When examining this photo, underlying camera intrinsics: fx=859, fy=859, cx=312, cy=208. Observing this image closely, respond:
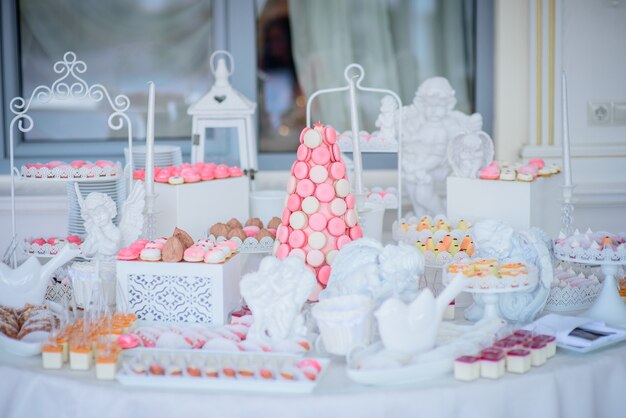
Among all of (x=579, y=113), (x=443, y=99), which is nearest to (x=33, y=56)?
(x=443, y=99)

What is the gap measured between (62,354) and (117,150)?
3.04m

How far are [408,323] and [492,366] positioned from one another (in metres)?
0.22

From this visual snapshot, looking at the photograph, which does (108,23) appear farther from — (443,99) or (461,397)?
(461,397)

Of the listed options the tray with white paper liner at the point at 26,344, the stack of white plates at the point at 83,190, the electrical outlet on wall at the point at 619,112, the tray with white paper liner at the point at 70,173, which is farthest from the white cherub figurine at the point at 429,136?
the tray with white paper liner at the point at 26,344

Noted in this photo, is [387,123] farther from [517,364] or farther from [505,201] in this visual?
[517,364]

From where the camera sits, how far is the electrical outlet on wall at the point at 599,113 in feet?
15.3

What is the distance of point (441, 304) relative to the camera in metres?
2.11

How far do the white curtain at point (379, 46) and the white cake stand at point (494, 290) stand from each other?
280 cm

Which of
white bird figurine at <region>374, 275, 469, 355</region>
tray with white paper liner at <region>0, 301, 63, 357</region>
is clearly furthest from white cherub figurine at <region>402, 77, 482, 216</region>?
tray with white paper liner at <region>0, 301, 63, 357</region>

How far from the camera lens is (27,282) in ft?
8.41

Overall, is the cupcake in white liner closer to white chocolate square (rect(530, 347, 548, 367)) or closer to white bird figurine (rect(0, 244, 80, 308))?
white chocolate square (rect(530, 347, 548, 367))

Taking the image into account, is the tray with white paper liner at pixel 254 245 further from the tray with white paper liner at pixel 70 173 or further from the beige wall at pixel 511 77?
the beige wall at pixel 511 77

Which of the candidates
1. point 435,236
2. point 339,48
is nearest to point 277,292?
point 435,236

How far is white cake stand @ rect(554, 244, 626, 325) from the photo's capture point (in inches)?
98.4
